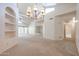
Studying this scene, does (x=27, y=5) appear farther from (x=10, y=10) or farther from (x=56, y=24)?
(x=56, y=24)

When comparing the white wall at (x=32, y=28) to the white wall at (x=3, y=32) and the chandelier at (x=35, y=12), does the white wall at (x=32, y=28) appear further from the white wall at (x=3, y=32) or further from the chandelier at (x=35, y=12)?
the white wall at (x=3, y=32)

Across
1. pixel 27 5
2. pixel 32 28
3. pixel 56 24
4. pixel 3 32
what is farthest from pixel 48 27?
pixel 3 32

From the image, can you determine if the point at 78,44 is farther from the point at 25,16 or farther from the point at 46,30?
the point at 25,16

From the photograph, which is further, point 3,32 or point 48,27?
point 48,27

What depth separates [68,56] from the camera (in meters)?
2.45

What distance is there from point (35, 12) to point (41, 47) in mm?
649

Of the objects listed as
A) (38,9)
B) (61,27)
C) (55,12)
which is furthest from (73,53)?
(38,9)

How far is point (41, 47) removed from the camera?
2.48 metres

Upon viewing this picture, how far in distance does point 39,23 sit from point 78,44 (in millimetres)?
795

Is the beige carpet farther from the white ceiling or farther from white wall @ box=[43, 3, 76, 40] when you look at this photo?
the white ceiling

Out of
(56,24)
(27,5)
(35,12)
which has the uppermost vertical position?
(27,5)

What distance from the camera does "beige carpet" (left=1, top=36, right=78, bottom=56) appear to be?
2.45 meters

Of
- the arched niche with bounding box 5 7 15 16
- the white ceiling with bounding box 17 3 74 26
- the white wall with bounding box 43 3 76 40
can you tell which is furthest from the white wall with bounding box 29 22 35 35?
the arched niche with bounding box 5 7 15 16

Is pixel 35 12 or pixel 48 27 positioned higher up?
pixel 35 12
